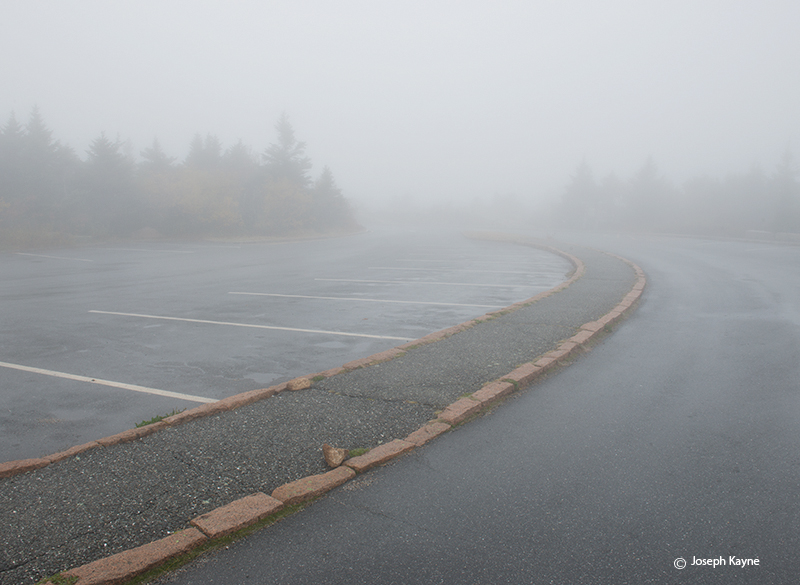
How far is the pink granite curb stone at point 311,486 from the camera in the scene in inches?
127

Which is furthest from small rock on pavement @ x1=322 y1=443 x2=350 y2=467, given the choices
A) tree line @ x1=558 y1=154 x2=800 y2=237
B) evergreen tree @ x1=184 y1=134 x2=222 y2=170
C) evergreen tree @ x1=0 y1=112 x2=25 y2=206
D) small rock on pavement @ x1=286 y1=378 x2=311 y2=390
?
evergreen tree @ x1=184 y1=134 x2=222 y2=170

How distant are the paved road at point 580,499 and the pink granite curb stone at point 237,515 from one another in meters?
0.13

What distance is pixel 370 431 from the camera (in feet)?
13.9

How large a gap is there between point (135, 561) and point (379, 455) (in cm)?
167

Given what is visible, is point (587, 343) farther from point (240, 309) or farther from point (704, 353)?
point (240, 309)

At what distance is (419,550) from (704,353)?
5.46m

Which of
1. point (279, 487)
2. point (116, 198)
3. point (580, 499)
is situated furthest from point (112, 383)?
point (116, 198)

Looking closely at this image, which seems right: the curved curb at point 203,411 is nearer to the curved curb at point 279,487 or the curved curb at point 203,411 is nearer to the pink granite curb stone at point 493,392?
the curved curb at point 279,487

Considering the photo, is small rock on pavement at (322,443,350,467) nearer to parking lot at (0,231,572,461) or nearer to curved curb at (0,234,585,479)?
curved curb at (0,234,585,479)

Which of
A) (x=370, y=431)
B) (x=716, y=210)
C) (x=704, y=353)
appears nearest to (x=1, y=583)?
(x=370, y=431)

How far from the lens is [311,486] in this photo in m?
3.36

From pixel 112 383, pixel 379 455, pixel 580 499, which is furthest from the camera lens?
pixel 112 383

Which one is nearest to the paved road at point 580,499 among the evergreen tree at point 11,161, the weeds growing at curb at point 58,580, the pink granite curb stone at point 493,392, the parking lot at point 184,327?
the pink granite curb stone at point 493,392

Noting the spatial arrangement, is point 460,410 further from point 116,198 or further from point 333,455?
point 116,198
